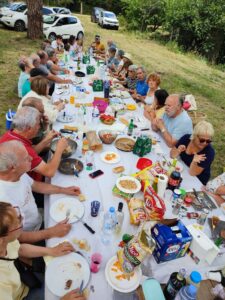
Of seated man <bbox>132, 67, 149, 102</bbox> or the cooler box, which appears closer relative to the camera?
the cooler box

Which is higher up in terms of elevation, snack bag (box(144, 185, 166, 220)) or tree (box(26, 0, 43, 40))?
tree (box(26, 0, 43, 40))

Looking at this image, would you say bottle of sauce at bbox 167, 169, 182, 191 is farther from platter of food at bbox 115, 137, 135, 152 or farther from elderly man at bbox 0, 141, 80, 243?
elderly man at bbox 0, 141, 80, 243

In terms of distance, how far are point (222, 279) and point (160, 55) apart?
562 inches

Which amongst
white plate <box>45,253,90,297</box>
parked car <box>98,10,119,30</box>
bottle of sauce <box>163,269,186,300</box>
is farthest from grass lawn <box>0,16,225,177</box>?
white plate <box>45,253,90,297</box>

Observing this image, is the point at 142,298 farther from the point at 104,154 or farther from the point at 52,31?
the point at 52,31

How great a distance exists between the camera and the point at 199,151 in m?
3.08

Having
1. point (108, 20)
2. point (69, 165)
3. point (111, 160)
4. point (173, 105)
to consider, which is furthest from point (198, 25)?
point (69, 165)

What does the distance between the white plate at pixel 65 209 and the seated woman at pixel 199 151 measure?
147 cm

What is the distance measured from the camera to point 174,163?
117 inches

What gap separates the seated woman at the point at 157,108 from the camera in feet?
13.9

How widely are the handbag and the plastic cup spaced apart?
54cm

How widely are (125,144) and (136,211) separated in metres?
1.30

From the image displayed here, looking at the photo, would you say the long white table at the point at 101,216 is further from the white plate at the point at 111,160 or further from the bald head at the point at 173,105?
the bald head at the point at 173,105

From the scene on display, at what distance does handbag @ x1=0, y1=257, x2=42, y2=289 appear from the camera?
6.59 feet
